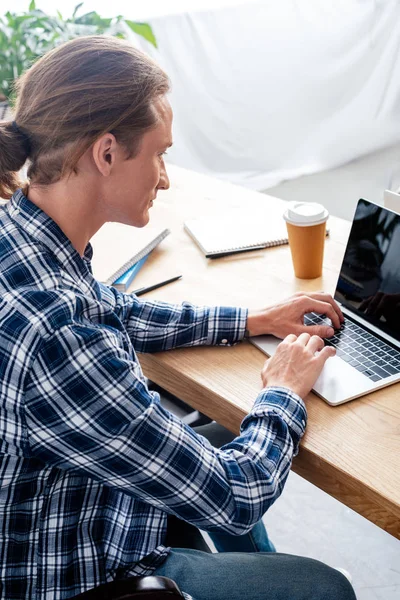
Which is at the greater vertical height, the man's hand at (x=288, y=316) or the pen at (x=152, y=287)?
the man's hand at (x=288, y=316)

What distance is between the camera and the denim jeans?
923 millimetres

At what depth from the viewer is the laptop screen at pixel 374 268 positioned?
1.11m

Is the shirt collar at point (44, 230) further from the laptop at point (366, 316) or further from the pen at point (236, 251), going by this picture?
the pen at point (236, 251)

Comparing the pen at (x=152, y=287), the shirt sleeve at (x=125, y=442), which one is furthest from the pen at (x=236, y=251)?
the shirt sleeve at (x=125, y=442)

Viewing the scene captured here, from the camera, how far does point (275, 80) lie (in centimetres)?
362

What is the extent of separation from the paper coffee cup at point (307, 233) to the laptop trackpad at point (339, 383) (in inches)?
10.8

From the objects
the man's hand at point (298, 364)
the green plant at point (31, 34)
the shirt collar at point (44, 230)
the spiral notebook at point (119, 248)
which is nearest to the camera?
the shirt collar at point (44, 230)

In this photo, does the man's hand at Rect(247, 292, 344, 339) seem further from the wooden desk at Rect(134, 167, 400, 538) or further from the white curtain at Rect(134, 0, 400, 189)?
the white curtain at Rect(134, 0, 400, 189)

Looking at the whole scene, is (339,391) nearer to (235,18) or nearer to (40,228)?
(40,228)

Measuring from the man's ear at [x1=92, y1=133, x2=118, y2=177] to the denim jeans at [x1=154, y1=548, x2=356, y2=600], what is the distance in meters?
0.54

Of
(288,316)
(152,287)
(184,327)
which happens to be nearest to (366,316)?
(288,316)

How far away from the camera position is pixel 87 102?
0.90 m

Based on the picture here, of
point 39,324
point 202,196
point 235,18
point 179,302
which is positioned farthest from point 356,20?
point 39,324

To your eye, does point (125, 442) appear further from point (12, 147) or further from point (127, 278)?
point (127, 278)
